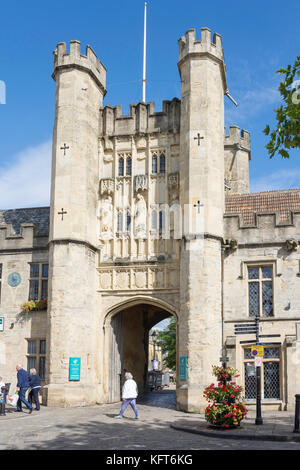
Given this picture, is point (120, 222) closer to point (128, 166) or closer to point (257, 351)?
point (128, 166)

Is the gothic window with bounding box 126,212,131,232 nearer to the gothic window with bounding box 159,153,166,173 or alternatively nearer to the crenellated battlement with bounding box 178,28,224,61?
the gothic window with bounding box 159,153,166,173

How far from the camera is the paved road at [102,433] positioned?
12220mm

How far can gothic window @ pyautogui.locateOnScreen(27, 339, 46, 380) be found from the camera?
24.1 meters

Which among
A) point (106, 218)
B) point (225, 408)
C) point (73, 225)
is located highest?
point (106, 218)

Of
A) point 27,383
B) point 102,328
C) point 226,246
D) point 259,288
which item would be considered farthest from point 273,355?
point 27,383

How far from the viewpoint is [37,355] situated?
24109mm

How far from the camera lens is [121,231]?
24594 mm

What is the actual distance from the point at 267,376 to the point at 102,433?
9353mm

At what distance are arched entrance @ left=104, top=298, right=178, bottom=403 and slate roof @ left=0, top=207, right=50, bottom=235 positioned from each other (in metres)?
5.68

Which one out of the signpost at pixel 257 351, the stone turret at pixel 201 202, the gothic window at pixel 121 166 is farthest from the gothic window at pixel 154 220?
the signpost at pixel 257 351

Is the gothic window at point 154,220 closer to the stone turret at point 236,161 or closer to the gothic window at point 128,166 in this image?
the gothic window at point 128,166

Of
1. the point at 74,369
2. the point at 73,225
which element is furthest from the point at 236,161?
the point at 74,369

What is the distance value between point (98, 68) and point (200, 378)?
13.9 meters
